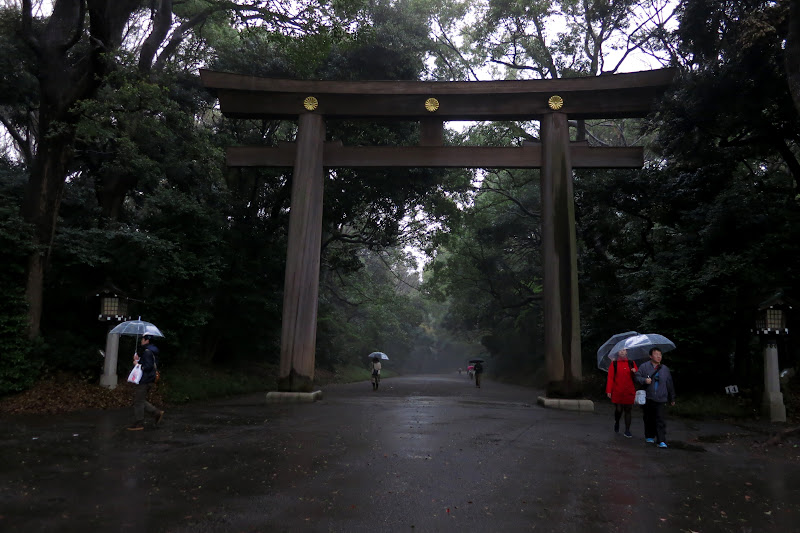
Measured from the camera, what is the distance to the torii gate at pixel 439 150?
1334cm

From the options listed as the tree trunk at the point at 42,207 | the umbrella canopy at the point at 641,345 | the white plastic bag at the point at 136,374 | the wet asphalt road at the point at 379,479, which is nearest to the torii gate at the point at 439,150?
the umbrella canopy at the point at 641,345

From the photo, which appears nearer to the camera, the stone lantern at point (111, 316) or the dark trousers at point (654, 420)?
the dark trousers at point (654, 420)

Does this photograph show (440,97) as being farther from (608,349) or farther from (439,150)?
(608,349)

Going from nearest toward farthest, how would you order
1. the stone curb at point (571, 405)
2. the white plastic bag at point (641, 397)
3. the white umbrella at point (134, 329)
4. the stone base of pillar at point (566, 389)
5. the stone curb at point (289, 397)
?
1. the white plastic bag at point (641, 397)
2. the white umbrella at point (134, 329)
3. the stone curb at point (571, 405)
4. the stone base of pillar at point (566, 389)
5. the stone curb at point (289, 397)

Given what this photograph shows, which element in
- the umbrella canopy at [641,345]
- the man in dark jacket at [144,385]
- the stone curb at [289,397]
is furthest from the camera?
the stone curb at [289,397]

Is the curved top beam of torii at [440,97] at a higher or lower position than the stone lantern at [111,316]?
higher

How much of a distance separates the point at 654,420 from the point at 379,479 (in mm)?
5018

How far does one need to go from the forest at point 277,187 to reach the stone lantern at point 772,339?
2.00 feet

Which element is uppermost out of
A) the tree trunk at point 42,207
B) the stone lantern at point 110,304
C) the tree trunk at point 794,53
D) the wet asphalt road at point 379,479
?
the tree trunk at point 794,53

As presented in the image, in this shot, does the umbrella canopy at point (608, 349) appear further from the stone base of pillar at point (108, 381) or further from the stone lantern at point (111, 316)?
the stone base of pillar at point (108, 381)

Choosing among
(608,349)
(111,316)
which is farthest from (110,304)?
(608,349)

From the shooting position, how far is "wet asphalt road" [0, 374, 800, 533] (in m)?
4.54

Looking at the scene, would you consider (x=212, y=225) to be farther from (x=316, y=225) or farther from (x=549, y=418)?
(x=549, y=418)

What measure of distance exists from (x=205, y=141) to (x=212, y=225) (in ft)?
9.40
